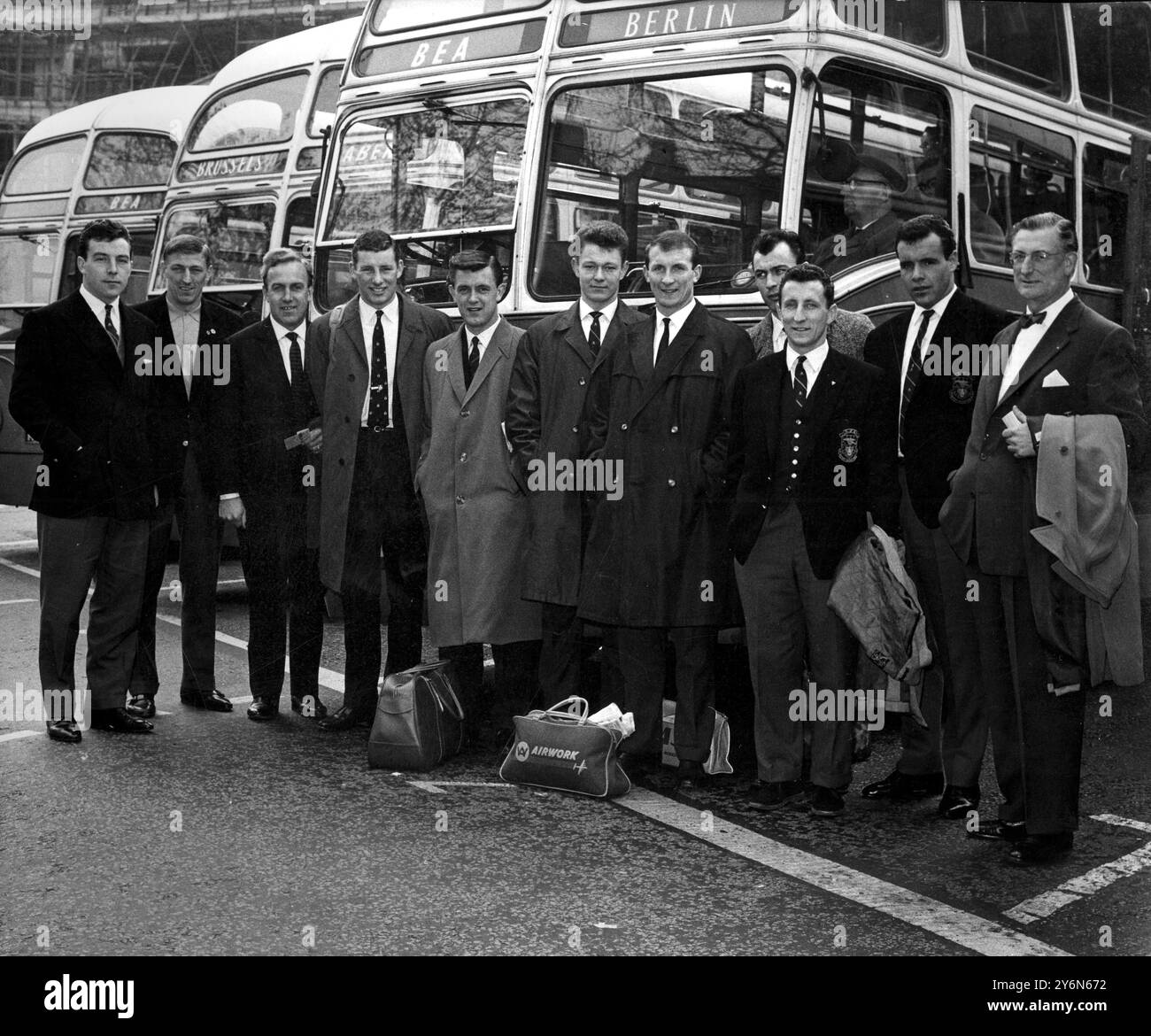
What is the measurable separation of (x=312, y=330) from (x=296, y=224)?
555cm

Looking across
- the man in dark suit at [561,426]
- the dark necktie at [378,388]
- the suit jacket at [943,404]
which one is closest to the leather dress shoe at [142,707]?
the dark necktie at [378,388]

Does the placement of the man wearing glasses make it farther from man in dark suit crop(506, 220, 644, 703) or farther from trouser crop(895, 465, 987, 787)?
trouser crop(895, 465, 987, 787)

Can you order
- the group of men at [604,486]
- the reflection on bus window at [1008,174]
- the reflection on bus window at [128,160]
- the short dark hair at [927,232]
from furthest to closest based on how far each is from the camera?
1. the reflection on bus window at [128,160]
2. the reflection on bus window at [1008,174]
3. the short dark hair at [927,232]
4. the group of men at [604,486]

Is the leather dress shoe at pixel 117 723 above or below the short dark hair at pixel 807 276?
below

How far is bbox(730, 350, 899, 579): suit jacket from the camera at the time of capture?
536 centimetres

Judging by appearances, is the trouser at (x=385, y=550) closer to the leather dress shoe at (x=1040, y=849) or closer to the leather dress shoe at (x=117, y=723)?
the leather dress shoe at (x=117, y=723)

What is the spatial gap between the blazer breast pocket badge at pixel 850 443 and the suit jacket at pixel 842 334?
0.46m

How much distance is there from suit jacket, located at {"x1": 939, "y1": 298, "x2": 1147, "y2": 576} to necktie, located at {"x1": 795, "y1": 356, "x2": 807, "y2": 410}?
0.65 meters

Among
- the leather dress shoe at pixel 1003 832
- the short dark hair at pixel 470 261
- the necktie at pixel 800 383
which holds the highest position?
the short dark hair at pixel 470 261

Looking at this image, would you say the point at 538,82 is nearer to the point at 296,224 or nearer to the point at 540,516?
the point at 540,516

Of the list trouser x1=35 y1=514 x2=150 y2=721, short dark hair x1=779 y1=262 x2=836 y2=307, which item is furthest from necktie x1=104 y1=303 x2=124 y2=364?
short dark hair x1=779 y1=262 x2=836 y2=307

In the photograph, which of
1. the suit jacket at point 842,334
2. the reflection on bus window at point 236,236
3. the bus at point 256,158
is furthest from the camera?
the reflection on bus window at point 236,236

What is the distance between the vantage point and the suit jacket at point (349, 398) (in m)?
6.64

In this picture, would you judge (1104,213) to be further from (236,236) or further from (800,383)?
(236,236)
